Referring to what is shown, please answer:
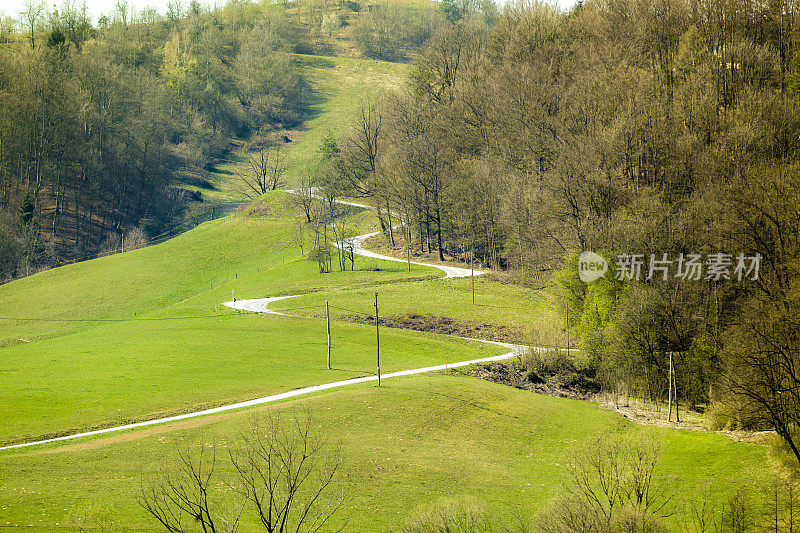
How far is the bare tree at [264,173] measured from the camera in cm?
11657

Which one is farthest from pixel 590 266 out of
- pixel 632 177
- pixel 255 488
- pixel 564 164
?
pixel 255 488

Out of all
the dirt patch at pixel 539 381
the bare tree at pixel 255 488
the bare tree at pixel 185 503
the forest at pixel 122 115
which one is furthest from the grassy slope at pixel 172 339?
the forest at pixel 122 115

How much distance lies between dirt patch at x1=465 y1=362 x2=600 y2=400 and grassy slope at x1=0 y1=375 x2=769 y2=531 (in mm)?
4495

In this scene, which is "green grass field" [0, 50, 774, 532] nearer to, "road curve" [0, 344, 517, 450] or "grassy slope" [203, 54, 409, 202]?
"road curve" [0, 344, 517, 450]

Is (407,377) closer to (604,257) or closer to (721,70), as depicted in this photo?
(604,257)

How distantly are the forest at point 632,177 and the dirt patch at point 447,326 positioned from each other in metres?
A: 4.68

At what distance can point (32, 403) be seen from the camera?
98.6ft

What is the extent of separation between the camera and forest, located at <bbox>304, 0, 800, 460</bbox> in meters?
37.6

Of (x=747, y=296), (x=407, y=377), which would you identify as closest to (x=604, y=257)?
(x=747, y=296)

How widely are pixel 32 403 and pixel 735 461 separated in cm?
3083

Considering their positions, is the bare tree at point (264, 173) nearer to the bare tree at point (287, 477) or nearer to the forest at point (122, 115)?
the forest at point (122, 115)

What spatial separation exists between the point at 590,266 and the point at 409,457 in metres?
25.8

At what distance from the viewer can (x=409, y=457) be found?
25.6 meters

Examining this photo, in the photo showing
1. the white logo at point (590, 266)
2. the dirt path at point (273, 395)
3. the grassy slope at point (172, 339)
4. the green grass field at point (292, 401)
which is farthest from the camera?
the white logo at point (590, 266)
